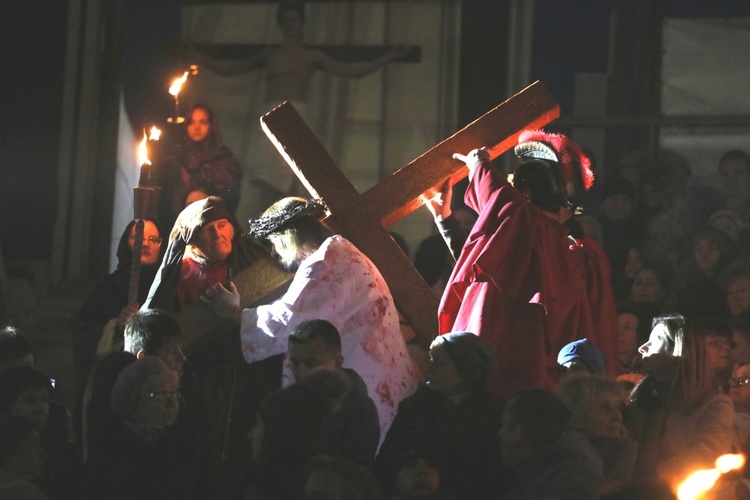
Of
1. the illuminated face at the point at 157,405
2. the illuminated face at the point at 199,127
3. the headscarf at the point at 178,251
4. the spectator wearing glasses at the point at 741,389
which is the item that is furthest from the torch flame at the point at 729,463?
the illuminated face at the point at 199,127

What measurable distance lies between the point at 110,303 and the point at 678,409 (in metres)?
3.45

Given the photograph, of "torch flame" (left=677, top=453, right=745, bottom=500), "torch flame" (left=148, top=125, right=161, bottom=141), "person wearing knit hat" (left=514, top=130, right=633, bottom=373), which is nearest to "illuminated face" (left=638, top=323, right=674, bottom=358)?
"person wearing knit hat" (left=514, top=130, right=633, bottom=373)

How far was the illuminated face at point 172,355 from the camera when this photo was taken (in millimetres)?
7723

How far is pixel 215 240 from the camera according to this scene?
877 cm

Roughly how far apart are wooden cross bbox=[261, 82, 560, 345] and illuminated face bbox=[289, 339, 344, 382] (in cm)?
104

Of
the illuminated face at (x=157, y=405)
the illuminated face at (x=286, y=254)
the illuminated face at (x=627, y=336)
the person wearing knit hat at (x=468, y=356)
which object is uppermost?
the illuminated face at (x=286, y=254)

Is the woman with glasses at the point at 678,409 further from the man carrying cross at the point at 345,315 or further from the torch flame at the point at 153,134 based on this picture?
the torch flame at the point at 153,134

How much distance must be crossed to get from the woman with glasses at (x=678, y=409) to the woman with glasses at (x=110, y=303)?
2.60 metres

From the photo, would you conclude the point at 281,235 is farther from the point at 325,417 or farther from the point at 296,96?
the point at 296,96

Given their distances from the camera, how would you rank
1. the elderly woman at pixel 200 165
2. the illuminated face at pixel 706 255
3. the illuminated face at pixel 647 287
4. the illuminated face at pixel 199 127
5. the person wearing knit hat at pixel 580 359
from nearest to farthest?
1. the person wearing knit hat at pixel 580 359
2. the illuminated face at pixel 647 287
3. the illuminated face at pixel 706 255
4. the elderly woman at pixel 200 165
5. the illuminated face at pixel 199 127

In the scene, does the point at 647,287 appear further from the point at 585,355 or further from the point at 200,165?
the point at 200,165

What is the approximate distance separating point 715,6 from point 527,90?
5359 mm

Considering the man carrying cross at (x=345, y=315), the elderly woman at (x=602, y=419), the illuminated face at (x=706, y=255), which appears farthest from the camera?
the illuminated face at (x=706, y=255)

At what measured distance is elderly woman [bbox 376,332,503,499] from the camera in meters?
6.67
